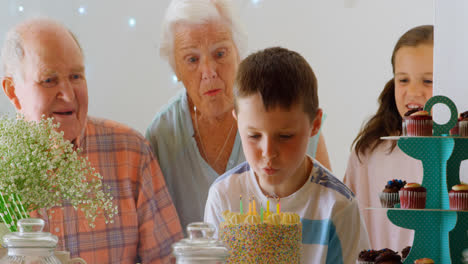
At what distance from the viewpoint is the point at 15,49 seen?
6.49ft

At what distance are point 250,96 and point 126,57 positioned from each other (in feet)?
3.15

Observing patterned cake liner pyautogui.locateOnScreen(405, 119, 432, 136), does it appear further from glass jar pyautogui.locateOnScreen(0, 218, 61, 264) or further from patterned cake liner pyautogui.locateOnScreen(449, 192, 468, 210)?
glass jar pyautogui.locateOnScreen(0, 218, 61, 264)

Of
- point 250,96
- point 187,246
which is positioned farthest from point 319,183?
point 187,246

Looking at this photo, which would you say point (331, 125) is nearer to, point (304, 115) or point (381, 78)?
point (381, 78)

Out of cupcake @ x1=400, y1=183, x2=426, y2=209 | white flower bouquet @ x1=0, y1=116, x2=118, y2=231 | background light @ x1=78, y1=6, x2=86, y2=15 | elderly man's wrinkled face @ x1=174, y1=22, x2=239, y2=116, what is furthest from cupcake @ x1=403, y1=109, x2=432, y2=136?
background light @ x1=78, y1=6, x2=86, y2=15

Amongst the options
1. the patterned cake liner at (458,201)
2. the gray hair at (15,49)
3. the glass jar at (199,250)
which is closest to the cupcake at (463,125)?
the patterned cake liner at (458,201)

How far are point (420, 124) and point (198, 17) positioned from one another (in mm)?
Answer: 1114

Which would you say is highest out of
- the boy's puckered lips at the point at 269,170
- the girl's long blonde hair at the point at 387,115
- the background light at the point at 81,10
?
the background light at the point at 81,10

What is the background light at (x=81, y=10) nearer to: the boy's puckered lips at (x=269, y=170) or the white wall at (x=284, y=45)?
the white wall at (x=284, y=45)

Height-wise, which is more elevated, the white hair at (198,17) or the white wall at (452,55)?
the white hair at (198,17)

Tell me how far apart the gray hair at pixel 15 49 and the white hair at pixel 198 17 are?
0.33 metres

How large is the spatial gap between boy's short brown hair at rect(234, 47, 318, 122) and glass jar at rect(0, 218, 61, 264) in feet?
2.14

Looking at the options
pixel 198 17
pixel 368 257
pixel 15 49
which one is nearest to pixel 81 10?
pixel 15 49

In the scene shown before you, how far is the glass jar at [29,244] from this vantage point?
0.89 m
